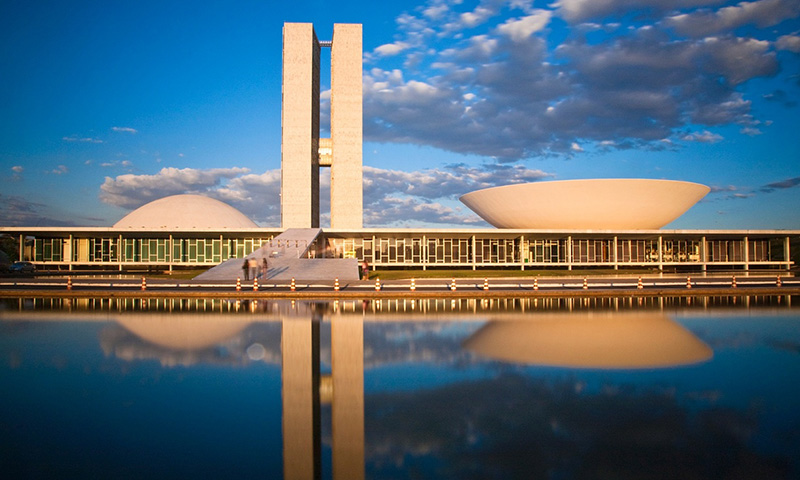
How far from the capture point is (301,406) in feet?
22.8

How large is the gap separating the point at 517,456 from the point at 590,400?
2242mm

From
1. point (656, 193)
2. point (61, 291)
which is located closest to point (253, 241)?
point (61, 291)

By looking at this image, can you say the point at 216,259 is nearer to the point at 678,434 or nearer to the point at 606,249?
the point at 606,249

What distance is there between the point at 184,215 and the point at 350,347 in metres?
51.5

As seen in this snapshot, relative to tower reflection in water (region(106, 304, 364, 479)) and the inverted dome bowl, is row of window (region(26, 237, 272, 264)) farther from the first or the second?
tower reflection in water (region(106, 304, 364, 479))

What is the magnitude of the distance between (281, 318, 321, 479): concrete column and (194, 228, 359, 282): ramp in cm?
1898

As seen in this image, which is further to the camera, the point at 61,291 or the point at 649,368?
the point at 61,291

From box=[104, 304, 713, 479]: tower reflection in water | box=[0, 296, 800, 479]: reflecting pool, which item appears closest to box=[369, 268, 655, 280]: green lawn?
box=[104, 304, 713, 479]: tower reflection in water

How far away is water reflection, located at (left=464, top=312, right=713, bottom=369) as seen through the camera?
31.3 feet

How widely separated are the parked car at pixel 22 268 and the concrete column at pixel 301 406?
141ft

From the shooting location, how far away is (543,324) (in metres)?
14.1

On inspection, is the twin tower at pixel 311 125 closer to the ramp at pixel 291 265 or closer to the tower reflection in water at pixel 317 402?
the ramp at pixel 291 265

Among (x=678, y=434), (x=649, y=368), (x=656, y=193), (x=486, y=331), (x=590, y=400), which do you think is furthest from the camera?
(x=656, y=193)

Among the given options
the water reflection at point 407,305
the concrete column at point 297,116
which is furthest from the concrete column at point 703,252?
the concrete column at point 297,116
